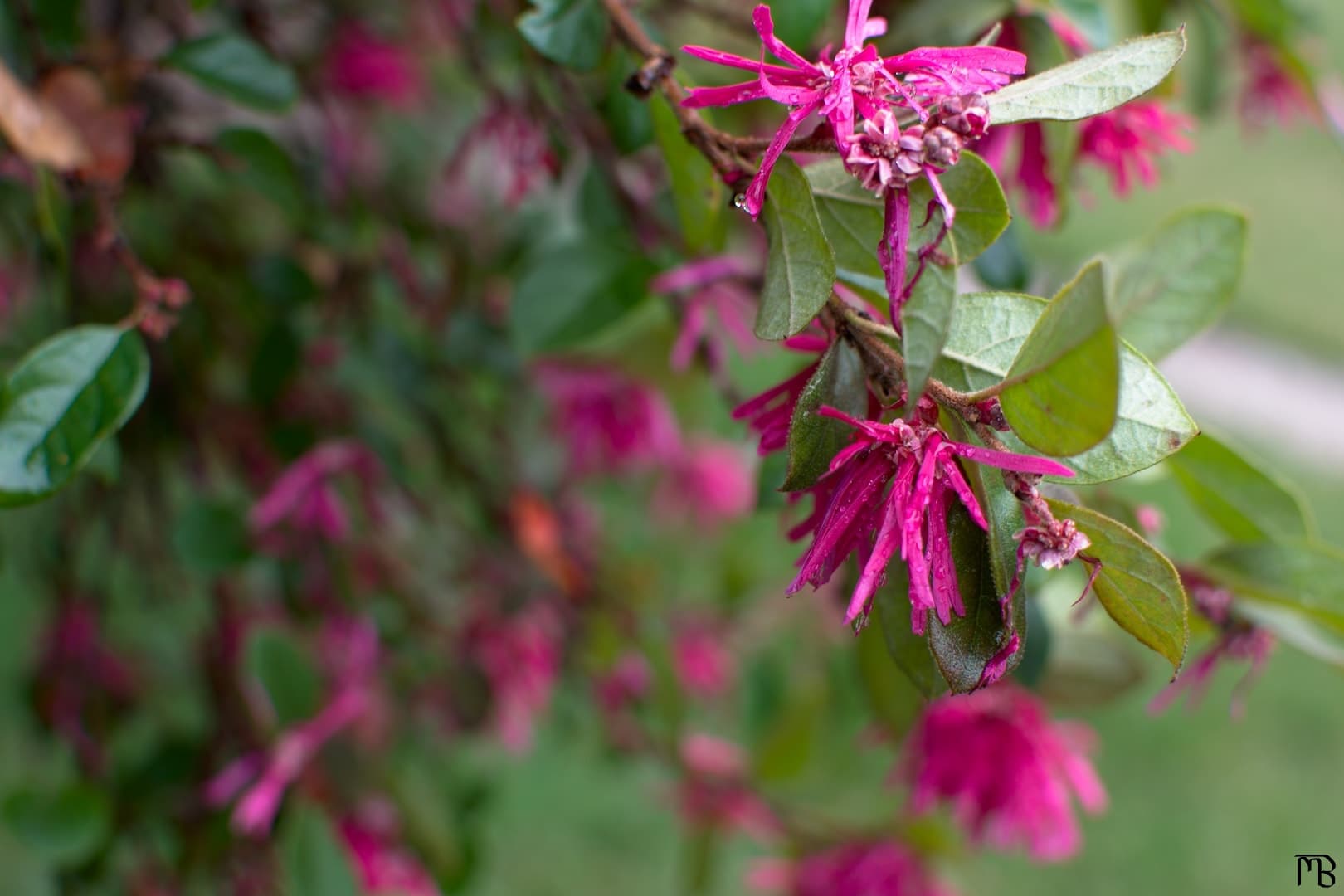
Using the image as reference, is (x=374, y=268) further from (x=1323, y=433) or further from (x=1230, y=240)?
(x=1323, y=433)

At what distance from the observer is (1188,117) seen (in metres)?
0.63

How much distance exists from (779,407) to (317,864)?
507 millimetres

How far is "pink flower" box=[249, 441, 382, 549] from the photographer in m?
0.86

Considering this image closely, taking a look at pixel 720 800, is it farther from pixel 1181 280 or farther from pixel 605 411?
pixel 1181 280

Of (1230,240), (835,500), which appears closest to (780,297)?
(835,500)

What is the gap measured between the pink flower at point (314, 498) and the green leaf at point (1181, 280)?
573 mm

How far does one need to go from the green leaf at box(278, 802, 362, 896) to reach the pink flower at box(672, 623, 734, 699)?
2.15ft

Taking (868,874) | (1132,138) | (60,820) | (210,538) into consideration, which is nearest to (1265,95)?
(1132,138)

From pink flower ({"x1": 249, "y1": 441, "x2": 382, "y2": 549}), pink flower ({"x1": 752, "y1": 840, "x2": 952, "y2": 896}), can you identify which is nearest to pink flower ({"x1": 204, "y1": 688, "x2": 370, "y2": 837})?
pink flower ({"x1": 249, "y1": 441, "x2": 382, "y2": 549})

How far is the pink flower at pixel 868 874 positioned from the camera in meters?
0.96

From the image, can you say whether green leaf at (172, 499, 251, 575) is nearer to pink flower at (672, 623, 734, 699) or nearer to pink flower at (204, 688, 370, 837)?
pink flower at (204, 688, 370, 837)

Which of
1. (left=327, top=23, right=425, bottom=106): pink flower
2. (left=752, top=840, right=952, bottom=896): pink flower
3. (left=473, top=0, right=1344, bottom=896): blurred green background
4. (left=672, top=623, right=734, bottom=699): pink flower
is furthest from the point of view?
(left=473, top=0, right=1344, bottom=896): blurred green background

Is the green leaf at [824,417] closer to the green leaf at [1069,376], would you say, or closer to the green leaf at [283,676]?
the green leaf at [1069,376]

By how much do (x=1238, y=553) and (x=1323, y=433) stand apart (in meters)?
3.31
